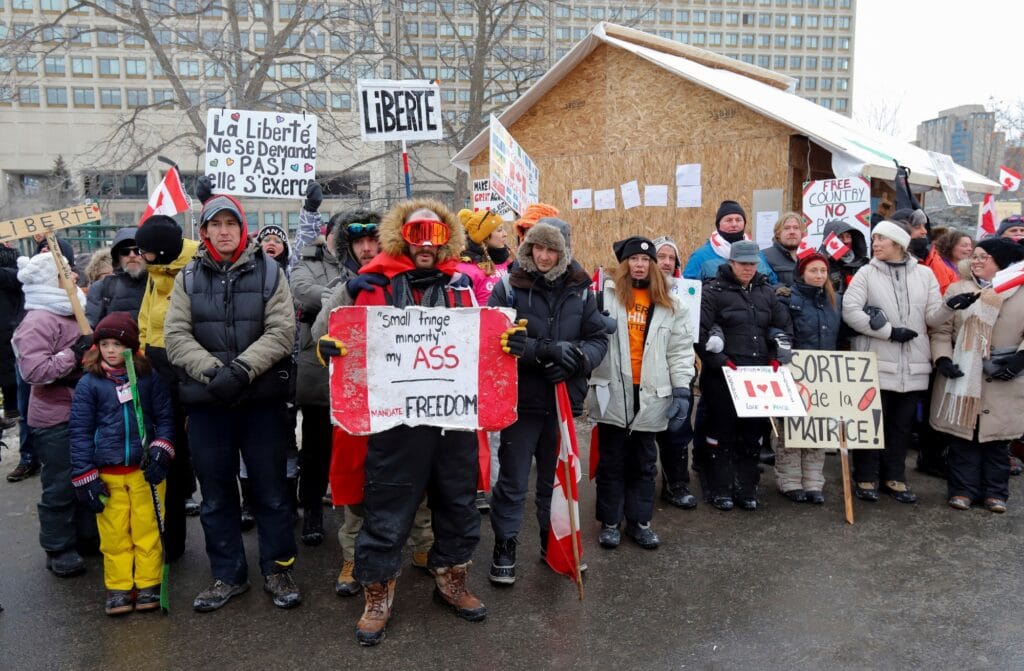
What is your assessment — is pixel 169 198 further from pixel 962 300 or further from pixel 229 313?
pixel 962 300

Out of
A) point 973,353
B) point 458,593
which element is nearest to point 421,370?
point 458,593

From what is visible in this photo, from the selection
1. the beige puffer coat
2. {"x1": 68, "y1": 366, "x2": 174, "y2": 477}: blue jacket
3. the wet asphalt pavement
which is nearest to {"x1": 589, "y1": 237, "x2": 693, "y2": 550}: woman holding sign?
the wet asphalt pavement

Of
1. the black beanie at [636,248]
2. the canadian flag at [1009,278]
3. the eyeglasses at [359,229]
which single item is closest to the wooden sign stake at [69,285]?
the eyeglasses at [359,229]

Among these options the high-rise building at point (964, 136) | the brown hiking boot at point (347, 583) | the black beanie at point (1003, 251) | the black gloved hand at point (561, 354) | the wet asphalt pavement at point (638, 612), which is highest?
the high-rise building at point (964, 136)

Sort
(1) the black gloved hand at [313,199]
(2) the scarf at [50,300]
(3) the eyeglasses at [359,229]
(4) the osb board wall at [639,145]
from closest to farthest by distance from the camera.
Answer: (3) the eyeglasses at [359,229]
(2) the scarf at [50,300]
(1) the black gloved hand at [313,199]
(4) the osb board wall at [639,145]

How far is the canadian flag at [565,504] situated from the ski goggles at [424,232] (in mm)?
1136

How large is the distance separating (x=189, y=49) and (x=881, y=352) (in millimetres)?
17986

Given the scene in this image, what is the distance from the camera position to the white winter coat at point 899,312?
229 inches

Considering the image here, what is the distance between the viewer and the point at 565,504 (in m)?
4.41

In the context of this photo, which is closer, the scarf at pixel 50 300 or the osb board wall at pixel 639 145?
the scarf at pixel 50 300

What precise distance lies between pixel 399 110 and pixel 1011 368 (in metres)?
5.55

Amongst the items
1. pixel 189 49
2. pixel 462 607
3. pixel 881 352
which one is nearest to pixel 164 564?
pixel 462 607

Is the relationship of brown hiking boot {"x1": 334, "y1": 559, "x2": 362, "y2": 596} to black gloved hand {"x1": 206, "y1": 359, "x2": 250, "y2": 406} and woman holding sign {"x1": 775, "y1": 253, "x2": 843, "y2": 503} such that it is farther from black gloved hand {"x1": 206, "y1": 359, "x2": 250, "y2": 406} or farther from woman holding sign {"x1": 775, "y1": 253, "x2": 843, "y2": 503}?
woman holding sign {"x1": 775, "y1": 253, "x2": 843, "y2": 503}

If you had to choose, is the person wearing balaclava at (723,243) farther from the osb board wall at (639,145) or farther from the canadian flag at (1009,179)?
the canadian flag at (1009,179)
